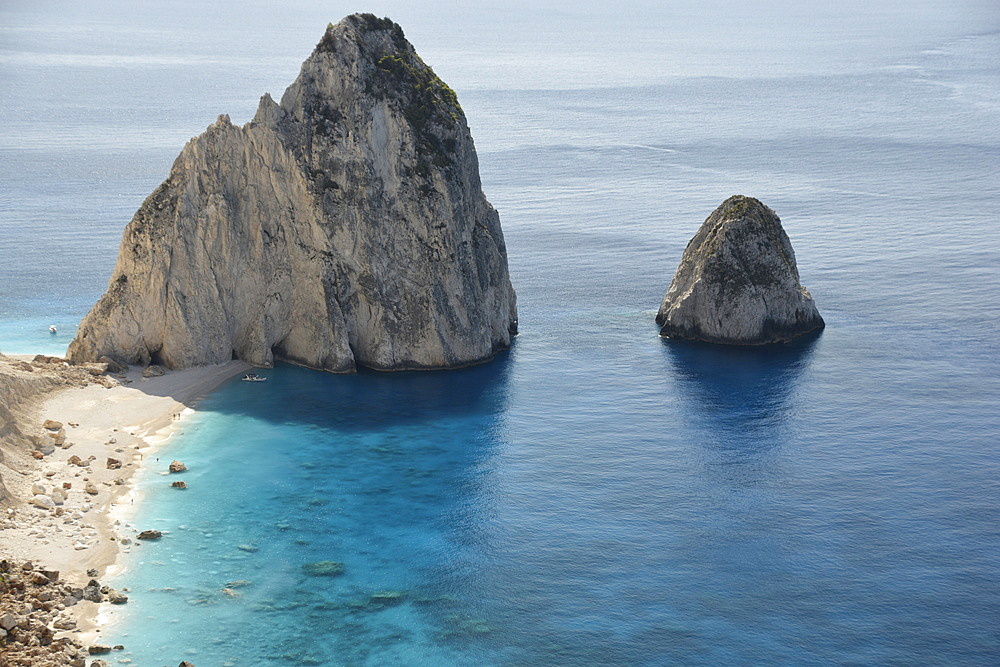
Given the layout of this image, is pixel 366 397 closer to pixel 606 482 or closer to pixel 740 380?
pixel 606 482

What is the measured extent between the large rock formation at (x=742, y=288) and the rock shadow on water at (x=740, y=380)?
0.93 metres

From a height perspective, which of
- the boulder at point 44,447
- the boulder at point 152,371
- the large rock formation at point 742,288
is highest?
the large rock formation at point 742,288

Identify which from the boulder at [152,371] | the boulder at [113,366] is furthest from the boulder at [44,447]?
the boulder at [152,371]

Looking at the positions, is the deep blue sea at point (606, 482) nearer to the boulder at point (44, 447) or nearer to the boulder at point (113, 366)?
the boulder at point (44, 447)

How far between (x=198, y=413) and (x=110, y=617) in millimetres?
25377

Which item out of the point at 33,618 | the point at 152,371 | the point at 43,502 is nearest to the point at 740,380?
the point at 152,371

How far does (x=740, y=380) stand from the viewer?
81.1 meters

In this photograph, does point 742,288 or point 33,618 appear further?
point 742,288

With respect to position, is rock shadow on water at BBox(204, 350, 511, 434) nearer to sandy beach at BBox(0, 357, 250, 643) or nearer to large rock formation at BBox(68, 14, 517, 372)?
large rock formation at BBox(68, 14, 517, 372)

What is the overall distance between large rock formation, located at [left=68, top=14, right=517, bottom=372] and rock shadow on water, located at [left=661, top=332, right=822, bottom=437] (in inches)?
634

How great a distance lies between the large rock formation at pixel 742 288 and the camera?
86625 millimetres

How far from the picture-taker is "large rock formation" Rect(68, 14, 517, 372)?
79438mm

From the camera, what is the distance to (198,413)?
241ft

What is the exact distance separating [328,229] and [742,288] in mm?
29982
